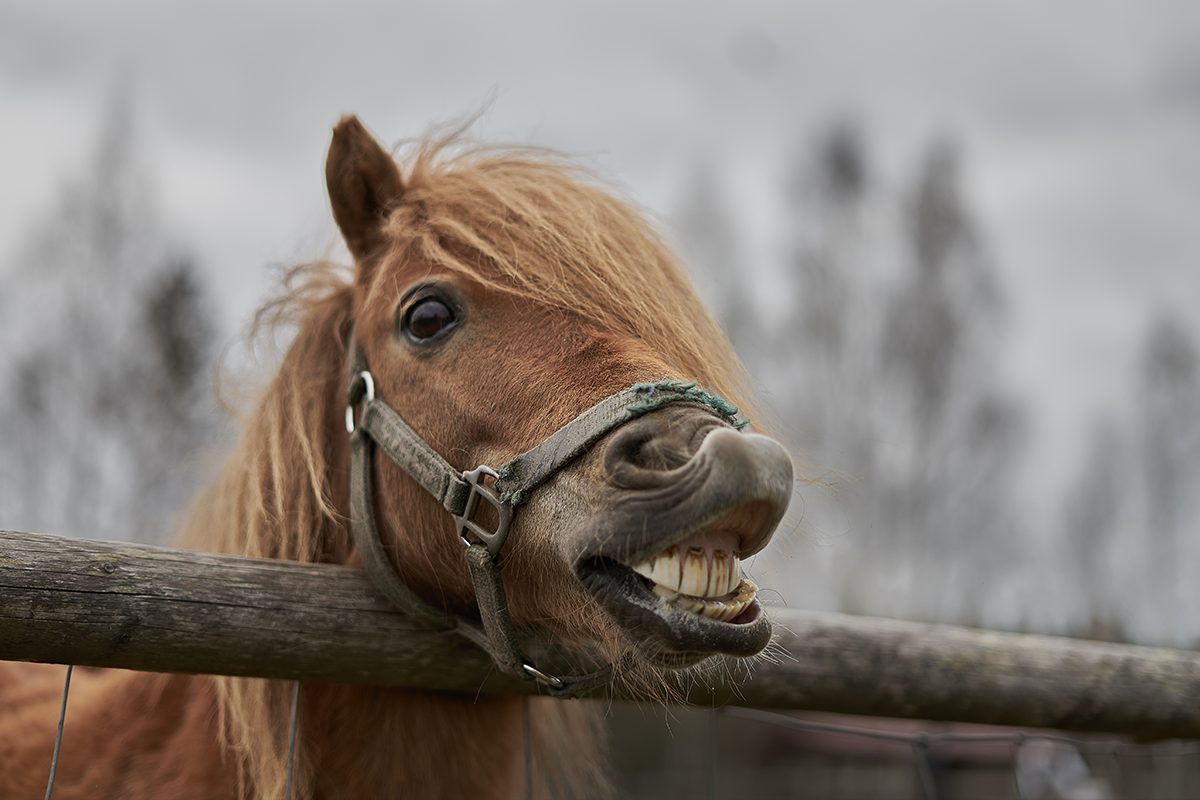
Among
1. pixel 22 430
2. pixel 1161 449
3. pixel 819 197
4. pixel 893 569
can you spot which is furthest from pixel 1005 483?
pixel 22 430

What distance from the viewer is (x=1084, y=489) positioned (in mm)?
21891

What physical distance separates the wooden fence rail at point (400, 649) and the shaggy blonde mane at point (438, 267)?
0.28 meters

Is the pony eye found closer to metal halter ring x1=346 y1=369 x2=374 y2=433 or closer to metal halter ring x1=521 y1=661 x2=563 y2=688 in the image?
metal halter ring x1=346 y1=369 x2=374 y2=433

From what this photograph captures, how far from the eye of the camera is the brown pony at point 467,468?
1131 millimetres

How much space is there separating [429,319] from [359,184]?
0.49 meters

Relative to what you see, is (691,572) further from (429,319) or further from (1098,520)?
(1098,520)

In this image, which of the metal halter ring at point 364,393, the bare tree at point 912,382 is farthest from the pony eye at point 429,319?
the bare tree at point 912,382

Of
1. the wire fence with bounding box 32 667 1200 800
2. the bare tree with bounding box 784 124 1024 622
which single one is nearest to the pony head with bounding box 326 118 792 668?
the wire fence with bounding box 32 667 1200 800

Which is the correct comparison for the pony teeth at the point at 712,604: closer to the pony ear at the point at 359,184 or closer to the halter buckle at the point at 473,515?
the halter buckle at the point at 473,515

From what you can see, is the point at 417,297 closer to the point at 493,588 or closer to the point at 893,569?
the point at 493,588

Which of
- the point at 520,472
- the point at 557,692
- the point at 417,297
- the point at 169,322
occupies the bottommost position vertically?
the point at 169,322

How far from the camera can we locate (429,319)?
1.61 meters

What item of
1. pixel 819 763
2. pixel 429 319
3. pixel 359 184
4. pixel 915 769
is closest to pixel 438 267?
pixel 429 319

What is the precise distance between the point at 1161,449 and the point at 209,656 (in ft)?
82.3
